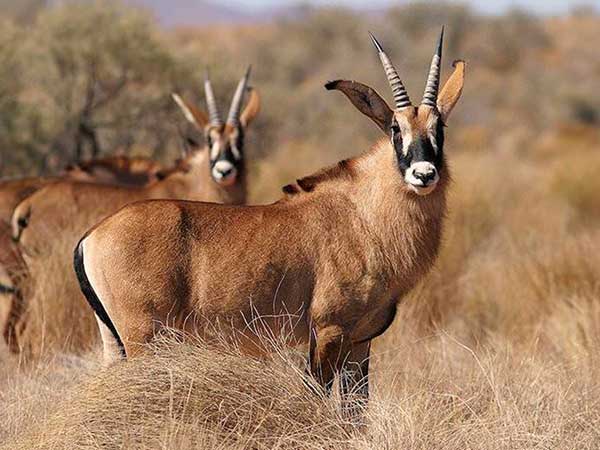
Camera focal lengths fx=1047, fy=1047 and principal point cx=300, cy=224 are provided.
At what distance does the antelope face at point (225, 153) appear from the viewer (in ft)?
33.5

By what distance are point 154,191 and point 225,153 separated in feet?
2.63

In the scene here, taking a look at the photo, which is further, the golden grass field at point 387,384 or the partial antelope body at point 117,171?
the partial antelope body at point 117,171

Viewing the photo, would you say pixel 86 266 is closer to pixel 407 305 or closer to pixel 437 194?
pixel 437 194

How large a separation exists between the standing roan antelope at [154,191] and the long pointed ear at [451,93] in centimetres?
364

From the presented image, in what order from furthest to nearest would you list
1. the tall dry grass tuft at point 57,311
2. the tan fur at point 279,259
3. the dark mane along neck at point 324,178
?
the tall dry grass tuft at point 57,311 → the dark mane along neck at point 324,178 → the tan fur at point 279,259

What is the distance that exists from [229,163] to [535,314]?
327 cm

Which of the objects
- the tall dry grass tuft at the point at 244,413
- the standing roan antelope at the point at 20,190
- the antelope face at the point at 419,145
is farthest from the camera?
the standing roan antelope at the point at 20,190

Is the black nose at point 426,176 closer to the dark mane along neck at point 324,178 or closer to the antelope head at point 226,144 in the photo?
the dark mane along neck at point 324,178

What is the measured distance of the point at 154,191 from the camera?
410 inches

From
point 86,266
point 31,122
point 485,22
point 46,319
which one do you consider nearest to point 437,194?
point 86,266

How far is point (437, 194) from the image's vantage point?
6555 millimetres

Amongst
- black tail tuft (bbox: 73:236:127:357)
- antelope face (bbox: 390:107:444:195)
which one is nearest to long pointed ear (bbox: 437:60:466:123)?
antelope face (bbox: 390:107:444:195)

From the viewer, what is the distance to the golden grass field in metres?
5.56

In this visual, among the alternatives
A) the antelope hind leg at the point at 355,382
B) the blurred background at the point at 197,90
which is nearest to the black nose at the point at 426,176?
the antelope hind leg at the point at 355,382
